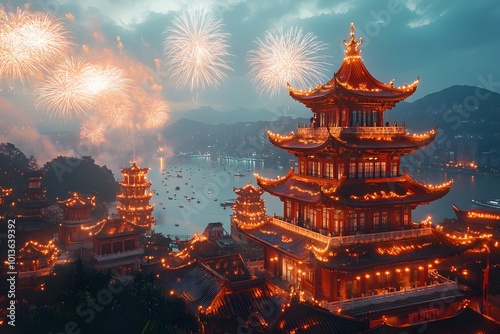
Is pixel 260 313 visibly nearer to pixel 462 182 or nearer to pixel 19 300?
pixel 19 300

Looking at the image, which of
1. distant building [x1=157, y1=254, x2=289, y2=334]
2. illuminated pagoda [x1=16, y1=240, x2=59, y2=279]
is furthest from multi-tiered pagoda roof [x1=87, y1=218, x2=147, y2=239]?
distant building [x1=157, y1=254, x2=289, y2=334]

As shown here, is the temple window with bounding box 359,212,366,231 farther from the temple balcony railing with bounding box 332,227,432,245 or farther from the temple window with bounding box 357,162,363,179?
the temple window with bounding box 357,162,363,179

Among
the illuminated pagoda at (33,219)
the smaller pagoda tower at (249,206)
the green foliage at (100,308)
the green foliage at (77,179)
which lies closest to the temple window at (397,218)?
the green foliage at (100,308)

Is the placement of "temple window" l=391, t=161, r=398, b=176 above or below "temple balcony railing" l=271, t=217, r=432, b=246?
above

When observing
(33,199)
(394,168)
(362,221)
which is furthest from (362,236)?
(33,199)

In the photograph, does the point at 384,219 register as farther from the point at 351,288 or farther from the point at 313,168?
the point at 313,168

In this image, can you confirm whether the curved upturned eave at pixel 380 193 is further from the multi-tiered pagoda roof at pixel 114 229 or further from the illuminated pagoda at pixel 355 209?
the multi-tiered pagoda roof at pixel 114 229
